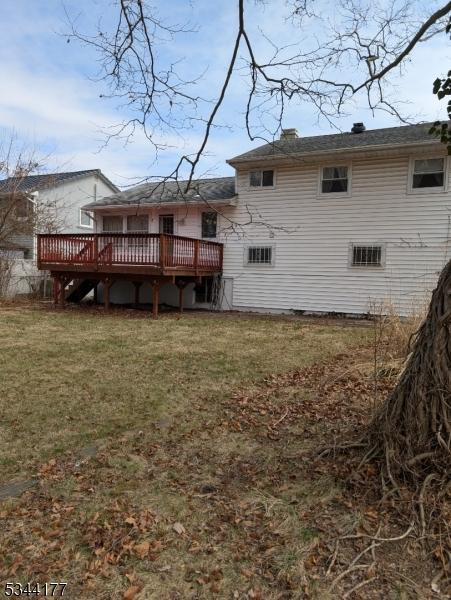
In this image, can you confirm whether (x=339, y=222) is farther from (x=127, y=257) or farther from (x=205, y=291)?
(x=127, y=257)

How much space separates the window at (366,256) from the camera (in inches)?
499

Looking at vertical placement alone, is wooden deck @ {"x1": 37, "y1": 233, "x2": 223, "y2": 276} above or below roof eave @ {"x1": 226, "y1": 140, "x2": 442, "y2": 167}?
below

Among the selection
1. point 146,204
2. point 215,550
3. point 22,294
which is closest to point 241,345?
point 215,550

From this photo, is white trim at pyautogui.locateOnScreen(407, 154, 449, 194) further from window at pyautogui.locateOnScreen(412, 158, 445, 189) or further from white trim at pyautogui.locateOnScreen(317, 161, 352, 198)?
white trim at pyautogui.locateOnScreen(317, 161, 352, 198)

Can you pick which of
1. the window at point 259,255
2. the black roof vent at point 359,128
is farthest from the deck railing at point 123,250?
the black roof vent at point 359,128

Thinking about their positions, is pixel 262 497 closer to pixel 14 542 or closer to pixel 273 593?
pixel 273 593

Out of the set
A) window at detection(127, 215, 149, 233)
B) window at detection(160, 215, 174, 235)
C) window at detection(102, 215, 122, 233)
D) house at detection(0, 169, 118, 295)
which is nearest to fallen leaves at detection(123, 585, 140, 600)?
window at detection(160, 215, 174, 235)

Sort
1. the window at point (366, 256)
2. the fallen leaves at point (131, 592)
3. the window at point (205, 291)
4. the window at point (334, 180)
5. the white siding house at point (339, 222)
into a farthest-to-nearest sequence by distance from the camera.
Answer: the window at point (205, 291) < the window at point (334, 180) < the window at point (366, 256) < the white siding house at point (339, 222) < the fallen leaves at point (131, 592)

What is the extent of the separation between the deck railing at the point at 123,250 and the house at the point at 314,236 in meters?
0.03

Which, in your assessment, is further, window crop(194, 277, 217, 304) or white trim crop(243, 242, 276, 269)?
window crop(194, 277, 217, 304)

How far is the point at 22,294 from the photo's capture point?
17.9 metres

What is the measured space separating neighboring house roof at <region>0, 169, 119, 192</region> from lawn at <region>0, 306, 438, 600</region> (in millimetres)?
12679

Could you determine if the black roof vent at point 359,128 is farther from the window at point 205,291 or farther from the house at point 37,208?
the house at point 37,208

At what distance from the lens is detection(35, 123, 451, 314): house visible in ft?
39.4
